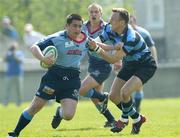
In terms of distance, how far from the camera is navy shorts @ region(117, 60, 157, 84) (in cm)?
1404

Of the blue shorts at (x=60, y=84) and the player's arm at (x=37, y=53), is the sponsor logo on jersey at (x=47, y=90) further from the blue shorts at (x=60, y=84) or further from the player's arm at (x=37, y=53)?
the player's arm at (x=37, y=53)

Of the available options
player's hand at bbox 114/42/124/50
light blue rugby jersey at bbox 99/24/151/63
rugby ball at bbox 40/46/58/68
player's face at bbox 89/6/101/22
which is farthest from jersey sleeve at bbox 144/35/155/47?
rugby ball at bbox 40/46/58/68

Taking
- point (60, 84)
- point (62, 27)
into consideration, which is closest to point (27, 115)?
point (60, 84)

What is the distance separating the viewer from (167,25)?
4947 centimetres

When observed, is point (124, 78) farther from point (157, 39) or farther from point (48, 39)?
point (157, 39)

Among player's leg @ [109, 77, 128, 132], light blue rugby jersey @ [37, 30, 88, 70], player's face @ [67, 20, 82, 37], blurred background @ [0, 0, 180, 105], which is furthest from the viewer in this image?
blurred background @ [0, 0, 180, 105]

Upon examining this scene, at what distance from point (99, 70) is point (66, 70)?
9.20ft

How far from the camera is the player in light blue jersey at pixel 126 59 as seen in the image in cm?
1366

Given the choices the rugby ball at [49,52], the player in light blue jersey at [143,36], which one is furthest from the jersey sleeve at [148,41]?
the rugby ball at [49,52]

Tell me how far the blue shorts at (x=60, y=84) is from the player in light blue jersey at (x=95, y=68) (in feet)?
7.16

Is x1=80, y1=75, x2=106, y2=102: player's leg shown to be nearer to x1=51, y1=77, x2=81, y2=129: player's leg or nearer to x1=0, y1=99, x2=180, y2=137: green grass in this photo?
x1=0, y1=99, x2=180, y2=137: green grass

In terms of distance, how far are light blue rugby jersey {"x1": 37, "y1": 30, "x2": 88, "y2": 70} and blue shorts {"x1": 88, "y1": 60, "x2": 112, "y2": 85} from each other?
2.60m

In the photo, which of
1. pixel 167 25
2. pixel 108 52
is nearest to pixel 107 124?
pixel 108 52

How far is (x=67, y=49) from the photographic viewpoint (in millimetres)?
13539
